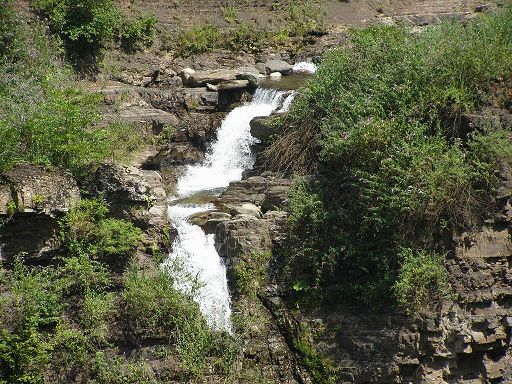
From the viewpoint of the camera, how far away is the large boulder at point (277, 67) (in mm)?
22469

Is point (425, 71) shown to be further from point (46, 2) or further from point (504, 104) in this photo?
point (46, 2)

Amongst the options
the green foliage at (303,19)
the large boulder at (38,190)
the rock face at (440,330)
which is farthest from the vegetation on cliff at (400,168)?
the green foliage at (303,19)

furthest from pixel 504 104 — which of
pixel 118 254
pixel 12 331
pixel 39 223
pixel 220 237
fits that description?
pixel 12 331

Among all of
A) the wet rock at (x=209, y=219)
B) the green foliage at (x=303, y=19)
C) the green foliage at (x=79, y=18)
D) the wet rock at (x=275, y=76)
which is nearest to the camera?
the wet rock at (x=209, y=219)

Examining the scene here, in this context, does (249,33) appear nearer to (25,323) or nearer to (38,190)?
(38,190)

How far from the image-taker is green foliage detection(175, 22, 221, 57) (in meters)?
23.2

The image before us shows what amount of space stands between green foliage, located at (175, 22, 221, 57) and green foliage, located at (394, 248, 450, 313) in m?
14.4

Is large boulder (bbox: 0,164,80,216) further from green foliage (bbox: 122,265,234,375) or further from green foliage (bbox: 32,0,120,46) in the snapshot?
green foliage (bbox: 32,0,120,46)

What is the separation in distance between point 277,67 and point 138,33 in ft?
15.6

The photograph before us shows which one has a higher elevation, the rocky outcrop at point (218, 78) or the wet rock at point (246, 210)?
the rocky outcrop at point (218, 78)

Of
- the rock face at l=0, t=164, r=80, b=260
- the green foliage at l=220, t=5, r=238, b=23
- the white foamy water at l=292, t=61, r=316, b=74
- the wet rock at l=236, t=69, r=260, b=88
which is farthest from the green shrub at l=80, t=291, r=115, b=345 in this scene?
the green foliage at l=220, t=5, r=238, b=23

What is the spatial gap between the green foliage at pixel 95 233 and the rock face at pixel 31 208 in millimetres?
215

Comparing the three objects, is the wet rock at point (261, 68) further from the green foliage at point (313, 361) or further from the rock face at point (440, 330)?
the green foliage at point (313, 361)

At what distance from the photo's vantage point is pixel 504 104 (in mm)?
12125
